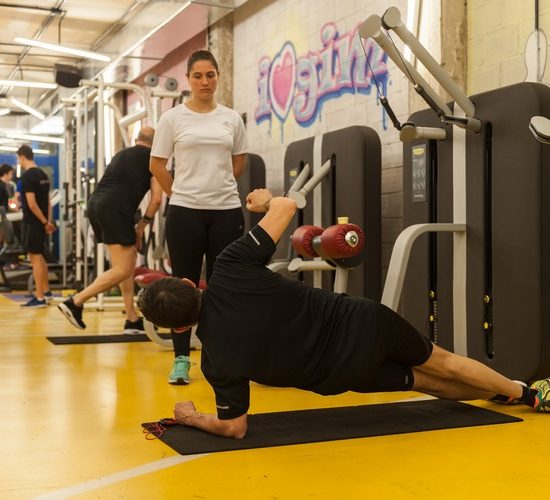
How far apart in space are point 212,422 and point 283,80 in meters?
4.59

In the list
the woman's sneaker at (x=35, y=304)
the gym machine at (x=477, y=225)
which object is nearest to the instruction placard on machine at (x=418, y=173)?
the gym machine at (x=477, y=225)

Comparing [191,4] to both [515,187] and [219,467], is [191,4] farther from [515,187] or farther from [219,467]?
[219,467]

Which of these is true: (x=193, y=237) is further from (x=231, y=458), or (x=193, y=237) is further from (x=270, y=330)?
(x=231, y=458)

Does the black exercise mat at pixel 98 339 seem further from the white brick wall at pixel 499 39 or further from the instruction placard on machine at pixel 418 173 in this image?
the white brick wall at pixel 499 39

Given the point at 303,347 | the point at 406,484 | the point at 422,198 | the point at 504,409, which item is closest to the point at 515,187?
the point at 422,198

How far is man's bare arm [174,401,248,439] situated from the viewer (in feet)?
8.64

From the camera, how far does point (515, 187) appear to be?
11.4 ft

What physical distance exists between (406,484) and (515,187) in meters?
1.71

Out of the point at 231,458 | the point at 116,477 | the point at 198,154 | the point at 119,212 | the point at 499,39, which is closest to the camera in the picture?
the point at 116,477

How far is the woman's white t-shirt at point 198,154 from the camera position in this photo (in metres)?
3.76

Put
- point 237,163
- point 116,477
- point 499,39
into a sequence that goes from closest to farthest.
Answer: point 116,477, point 237,163, point 499,39

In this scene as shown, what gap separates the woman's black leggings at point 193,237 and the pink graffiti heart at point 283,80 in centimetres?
312

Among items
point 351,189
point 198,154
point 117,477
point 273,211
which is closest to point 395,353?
point 273,211

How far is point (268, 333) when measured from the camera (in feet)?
8.54
